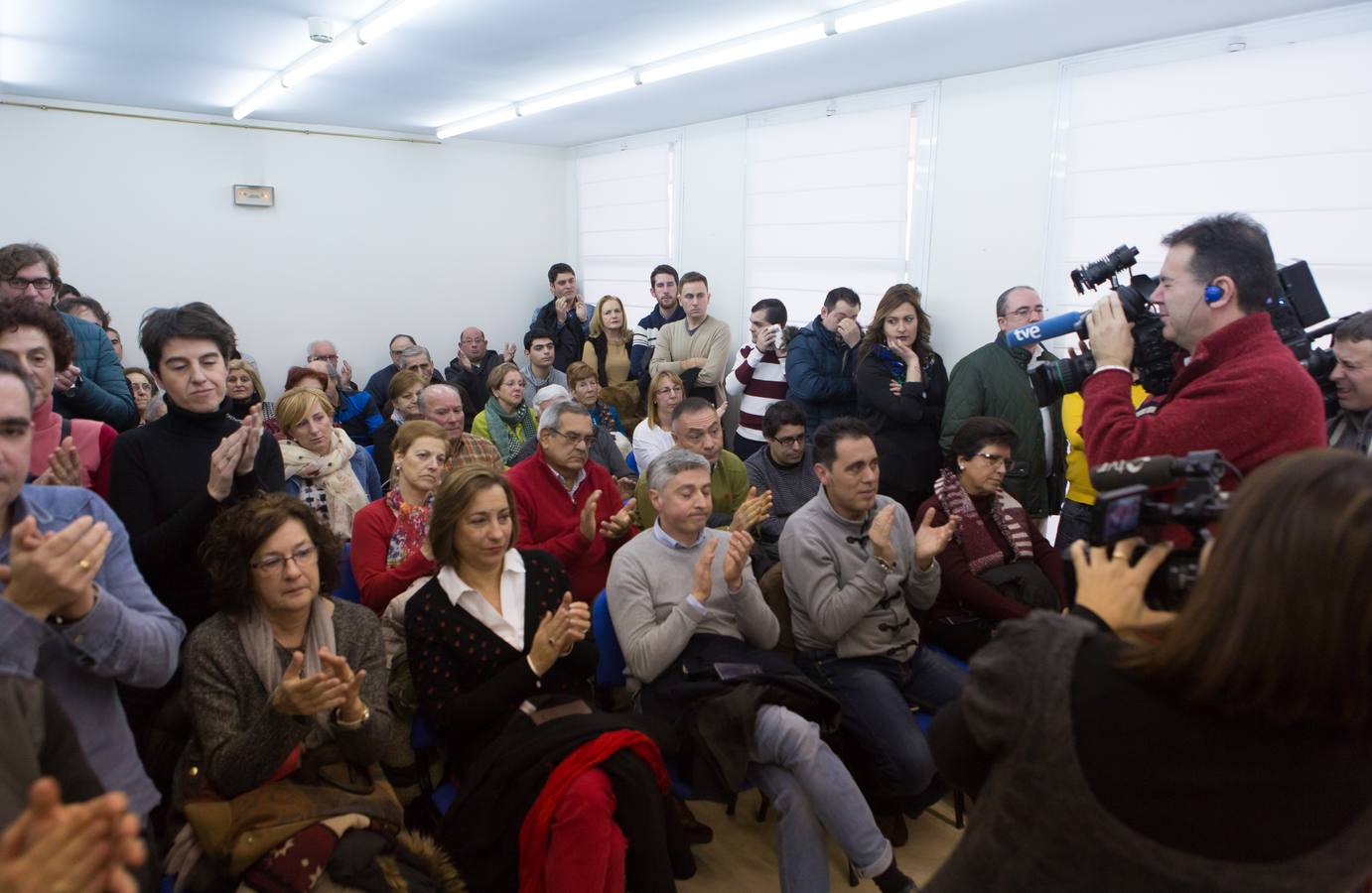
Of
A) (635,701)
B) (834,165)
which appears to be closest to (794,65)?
(834,165)

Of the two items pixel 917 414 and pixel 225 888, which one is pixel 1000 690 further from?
pixel 917 414

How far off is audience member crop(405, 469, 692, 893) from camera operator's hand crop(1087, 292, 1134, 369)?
56.2 inches

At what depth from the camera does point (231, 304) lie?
6.53 m

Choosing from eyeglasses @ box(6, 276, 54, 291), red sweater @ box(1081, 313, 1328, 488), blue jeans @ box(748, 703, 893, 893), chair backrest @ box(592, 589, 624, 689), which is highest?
eyeglasses @ box(6, 276, 54, 291)

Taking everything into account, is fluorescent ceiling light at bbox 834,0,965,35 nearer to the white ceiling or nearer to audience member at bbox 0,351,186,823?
the white ceiling

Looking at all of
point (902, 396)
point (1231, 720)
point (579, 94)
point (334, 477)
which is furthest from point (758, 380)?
point (1231, 720)

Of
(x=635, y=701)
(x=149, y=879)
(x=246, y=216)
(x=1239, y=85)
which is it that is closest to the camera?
(x=149, y=879)

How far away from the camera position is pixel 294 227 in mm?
6750

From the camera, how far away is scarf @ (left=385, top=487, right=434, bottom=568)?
2775mm

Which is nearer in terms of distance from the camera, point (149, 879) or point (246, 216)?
point (149, 879)

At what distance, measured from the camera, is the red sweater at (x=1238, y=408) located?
5.12 ft

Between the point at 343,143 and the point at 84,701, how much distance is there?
6617 mm

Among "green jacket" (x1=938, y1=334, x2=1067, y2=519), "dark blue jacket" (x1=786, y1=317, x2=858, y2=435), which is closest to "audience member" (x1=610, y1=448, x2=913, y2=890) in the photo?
"green jacket" (x1=938, y1=334, x2=1067, y2=519)

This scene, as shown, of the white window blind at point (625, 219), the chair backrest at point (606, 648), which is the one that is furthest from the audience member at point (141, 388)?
the white window blind at point (625, 219)
